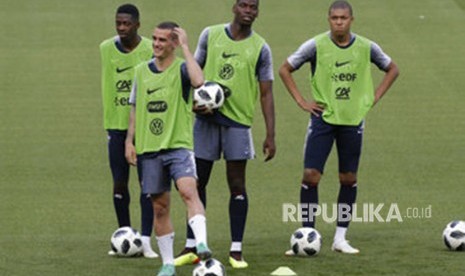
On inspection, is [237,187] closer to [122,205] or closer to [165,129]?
[165,129]

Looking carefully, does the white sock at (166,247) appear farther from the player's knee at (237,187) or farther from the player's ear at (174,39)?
the player's ear at (174,39)

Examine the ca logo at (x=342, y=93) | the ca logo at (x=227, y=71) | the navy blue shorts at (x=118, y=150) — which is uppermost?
the ca logo at (x=227, y=71)

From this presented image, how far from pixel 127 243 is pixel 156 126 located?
164 cm

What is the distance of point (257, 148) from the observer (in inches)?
862

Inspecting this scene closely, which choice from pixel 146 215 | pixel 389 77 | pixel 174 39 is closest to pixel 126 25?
pixel 174 39

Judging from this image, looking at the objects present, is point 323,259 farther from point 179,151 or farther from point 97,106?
point 97,106

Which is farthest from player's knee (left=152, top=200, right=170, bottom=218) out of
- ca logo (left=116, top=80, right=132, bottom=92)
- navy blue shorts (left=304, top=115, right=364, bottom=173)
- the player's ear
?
navy blue shorts (left=304, top=115, right=364, bottom=173)

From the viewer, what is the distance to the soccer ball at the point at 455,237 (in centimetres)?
1396

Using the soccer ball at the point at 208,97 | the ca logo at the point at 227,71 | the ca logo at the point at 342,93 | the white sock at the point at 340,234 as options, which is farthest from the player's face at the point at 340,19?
the white sock at the point at 340,234

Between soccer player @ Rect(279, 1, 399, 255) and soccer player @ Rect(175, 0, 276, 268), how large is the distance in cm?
77

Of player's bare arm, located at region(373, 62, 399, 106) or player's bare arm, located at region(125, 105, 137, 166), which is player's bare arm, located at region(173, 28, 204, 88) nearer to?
player's bare arm, located at region(125, 105, 137, 166)

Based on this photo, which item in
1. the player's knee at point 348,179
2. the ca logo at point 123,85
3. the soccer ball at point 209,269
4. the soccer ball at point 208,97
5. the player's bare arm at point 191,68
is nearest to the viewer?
the soccer ball at point 209,269

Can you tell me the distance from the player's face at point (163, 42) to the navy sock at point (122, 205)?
216cm

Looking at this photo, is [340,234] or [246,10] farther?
[340,234]
